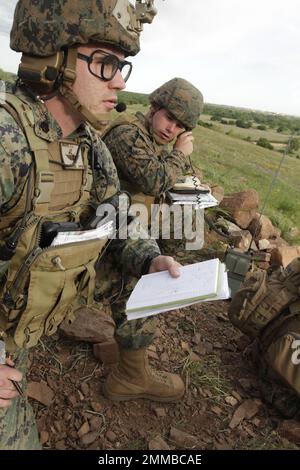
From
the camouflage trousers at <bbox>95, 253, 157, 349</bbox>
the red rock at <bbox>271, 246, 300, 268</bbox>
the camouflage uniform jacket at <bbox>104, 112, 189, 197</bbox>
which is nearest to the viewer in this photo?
the camouflage trousers at <bbox>95, 253, 157, 349</bbox>

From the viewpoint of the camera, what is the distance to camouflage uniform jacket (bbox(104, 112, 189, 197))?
137 inches

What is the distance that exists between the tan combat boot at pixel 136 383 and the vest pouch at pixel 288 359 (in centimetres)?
72

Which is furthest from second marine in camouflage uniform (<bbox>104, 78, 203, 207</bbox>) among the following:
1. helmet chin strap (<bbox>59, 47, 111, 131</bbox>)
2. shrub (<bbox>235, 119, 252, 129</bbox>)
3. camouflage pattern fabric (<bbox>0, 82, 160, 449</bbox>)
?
shrub (<bbox>235, 119, 252, 129</bbox>)

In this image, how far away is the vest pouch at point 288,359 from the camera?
2660 mm

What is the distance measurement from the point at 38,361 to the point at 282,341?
71.1 inches

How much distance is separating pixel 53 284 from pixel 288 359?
5.57ft

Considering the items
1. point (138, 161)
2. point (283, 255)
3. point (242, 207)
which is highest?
point (138, 161)

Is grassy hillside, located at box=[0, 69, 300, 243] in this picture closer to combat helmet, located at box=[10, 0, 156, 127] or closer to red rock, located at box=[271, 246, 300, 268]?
red rock, located at box=[271, 246, 300, 268]

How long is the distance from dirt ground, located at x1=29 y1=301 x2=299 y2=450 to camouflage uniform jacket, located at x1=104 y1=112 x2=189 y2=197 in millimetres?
1356

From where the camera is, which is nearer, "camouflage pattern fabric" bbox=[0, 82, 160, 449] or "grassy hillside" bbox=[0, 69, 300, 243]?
"camouflage pattern fabric" bbox=[0, 82, 160, 449]

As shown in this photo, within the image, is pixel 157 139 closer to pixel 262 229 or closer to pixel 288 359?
pixel 288 359

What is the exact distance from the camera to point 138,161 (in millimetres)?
3475

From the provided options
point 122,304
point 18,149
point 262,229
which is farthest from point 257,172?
point 18,149

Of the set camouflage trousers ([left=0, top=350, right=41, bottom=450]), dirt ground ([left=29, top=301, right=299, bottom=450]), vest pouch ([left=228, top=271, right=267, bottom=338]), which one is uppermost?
vest pouch ([left=228, top=271, right=267, bottom=338])
